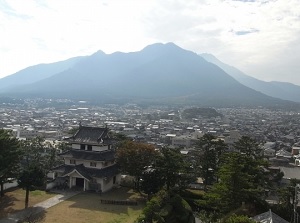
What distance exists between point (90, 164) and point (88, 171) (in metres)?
0.79

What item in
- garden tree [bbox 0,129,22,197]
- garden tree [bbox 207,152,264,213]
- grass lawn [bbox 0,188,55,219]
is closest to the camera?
garden tree [bbox 207,152,264,213]

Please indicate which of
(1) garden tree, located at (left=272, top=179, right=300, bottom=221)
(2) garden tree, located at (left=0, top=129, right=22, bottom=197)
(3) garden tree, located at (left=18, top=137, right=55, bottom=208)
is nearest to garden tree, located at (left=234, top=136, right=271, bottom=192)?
(1) garden tree, located at (left=272, top=179, right=300, bottom=221)

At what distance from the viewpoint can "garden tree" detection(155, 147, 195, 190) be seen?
2659 cm

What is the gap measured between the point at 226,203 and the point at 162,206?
11.9 ft

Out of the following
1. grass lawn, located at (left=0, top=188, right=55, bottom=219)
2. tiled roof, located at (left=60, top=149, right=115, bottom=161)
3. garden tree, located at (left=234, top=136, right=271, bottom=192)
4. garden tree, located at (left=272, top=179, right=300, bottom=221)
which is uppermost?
garden tree, located at (left=234, top=136, right=271, bottom=192)

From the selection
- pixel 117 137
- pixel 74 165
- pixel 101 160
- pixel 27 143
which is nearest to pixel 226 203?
pixel 101 160

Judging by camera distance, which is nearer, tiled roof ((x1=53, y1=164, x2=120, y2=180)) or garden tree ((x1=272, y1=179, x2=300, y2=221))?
garden tree ((x1=272, y1=179, x2=300, y2=221))

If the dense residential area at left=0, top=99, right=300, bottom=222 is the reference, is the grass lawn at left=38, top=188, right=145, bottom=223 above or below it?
below

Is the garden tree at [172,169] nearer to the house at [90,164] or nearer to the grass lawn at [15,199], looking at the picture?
the house at [90,164]

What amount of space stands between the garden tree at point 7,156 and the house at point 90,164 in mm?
5180

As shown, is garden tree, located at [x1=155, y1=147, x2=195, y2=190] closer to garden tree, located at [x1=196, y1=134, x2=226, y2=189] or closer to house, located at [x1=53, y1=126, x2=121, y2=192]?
garden tree, located at [x1=196, y1=134, x2=226, y2=189]

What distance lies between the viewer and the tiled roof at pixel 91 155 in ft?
102

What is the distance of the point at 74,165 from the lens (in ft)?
103

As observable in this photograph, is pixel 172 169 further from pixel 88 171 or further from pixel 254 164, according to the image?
pixel 88 171
